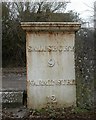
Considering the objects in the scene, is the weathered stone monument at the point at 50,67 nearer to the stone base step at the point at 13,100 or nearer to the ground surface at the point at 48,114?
the ground surface at the point at 48,114

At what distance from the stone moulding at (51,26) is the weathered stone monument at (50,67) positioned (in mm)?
41

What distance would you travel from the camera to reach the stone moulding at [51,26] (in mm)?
5336

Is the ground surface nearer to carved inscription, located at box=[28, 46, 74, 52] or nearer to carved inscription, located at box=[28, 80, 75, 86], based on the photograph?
carved inscription, located at box=[28, 80, 75, 86]

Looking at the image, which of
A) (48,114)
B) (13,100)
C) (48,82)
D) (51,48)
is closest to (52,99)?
(48,82)

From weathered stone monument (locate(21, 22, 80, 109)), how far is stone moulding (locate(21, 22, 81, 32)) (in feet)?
0.13

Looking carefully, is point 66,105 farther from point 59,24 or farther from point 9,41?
point 9,41

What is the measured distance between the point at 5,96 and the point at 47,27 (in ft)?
4.82

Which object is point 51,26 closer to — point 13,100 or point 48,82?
point 48,82

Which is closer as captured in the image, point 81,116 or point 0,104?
point 81,116

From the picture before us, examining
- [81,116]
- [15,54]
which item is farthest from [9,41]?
[81,116]

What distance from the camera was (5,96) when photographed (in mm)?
5809

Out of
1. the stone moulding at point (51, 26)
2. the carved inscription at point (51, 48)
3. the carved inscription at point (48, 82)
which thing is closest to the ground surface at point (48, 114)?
the carved inscription at point (48, 82)

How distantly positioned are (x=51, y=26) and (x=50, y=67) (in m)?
0.68

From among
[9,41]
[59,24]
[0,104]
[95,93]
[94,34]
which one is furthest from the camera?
[9,41]
